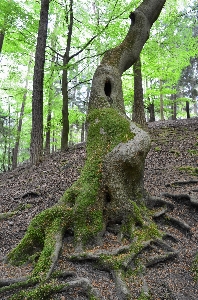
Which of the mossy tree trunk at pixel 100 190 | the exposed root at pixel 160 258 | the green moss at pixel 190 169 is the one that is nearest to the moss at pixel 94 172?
the mossy tree trunk at pixel 100 190

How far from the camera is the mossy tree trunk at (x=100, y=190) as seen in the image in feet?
12.8

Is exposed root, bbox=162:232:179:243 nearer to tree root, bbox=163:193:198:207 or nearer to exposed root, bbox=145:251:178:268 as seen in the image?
exposed root, bbox=145:251:178:268

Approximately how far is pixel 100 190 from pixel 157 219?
1.38 m

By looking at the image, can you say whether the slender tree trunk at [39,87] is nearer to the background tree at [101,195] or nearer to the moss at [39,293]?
the background tree at [101,195]

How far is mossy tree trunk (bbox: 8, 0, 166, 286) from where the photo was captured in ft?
12.8

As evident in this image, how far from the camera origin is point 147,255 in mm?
3834

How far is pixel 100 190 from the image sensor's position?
4391 mm

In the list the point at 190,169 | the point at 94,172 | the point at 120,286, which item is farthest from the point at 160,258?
the point at 190,169

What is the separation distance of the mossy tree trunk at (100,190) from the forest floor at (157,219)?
9.9 inches

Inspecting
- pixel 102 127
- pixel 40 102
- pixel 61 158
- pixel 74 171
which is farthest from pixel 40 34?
pixel 102 127

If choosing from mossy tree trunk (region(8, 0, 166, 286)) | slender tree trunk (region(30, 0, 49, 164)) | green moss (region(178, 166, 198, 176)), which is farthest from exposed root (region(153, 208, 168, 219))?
slender tree trunk (region(30, 0, 49, 164))

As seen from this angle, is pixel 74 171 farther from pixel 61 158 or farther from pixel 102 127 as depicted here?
pixel 102 127

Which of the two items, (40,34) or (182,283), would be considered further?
(40,34)

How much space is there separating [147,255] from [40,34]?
8.91m
